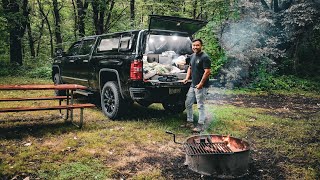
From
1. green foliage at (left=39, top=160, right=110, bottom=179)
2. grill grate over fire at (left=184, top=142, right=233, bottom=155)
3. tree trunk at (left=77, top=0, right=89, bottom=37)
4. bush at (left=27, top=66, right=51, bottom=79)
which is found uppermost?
tree trunk at (left=77, top=0, right=89, bottom=37)

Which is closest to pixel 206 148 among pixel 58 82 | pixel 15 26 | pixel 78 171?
pixel 78 171

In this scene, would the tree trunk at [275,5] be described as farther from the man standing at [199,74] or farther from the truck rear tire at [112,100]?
the truck rear tire at [112,100]

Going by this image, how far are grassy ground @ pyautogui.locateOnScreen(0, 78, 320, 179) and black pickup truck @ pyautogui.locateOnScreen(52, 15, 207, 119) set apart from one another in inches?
25.7

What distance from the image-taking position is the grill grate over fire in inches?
159

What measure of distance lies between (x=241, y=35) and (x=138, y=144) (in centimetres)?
899

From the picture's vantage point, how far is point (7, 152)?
4.62m

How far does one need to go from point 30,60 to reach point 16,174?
54.8ft

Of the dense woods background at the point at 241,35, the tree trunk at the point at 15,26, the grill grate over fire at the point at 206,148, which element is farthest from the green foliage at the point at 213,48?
the tree trunk at the point at 15,26

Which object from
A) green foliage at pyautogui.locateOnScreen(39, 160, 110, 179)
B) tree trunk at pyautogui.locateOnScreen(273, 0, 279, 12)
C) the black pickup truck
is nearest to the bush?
the black pickup truck

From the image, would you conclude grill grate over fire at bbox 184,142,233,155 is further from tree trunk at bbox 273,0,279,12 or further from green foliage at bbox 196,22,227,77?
tree trunk at bbox 273,0,279,12

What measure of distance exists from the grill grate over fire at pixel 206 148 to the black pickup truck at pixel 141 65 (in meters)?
2.18

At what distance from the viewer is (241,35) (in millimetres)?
12461

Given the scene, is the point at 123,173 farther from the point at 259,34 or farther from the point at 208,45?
→ the point at 259,34

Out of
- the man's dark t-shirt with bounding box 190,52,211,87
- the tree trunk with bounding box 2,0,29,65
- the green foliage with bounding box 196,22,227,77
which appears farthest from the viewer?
the tree trunk with bounding box 2,0,29,65
